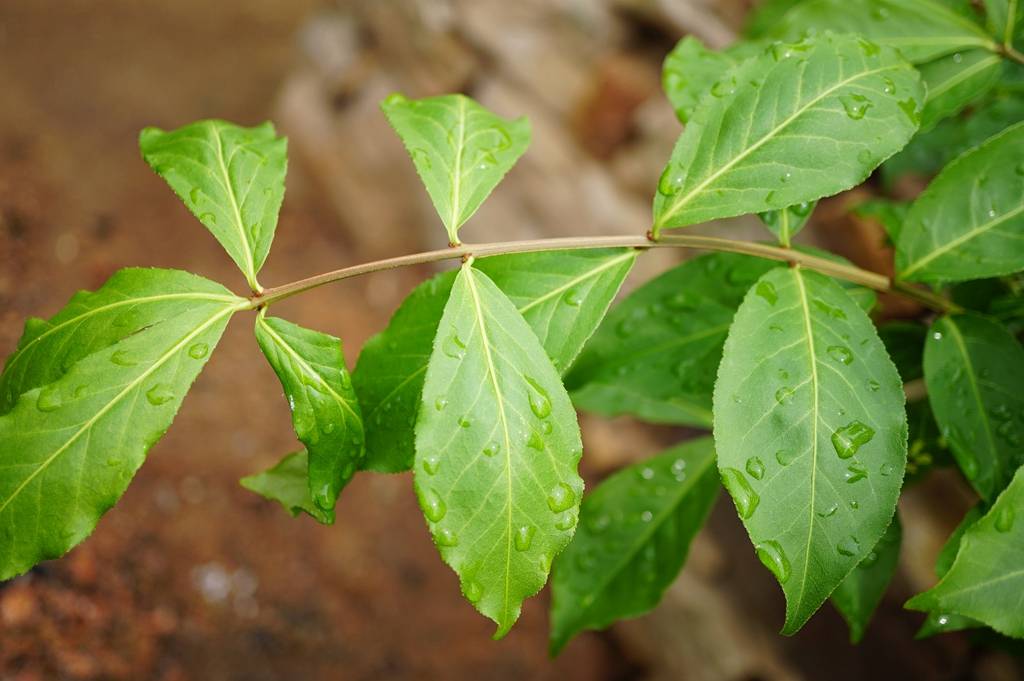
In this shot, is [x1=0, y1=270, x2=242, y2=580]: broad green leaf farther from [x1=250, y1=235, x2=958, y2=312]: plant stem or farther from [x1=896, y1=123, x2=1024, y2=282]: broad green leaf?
[x1=896, y1=123, x2=1024, y2=282]: broad green leaf

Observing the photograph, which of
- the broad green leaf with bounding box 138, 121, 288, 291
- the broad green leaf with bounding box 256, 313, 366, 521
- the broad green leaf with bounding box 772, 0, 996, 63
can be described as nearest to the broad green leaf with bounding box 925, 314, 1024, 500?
the broad green leaf with bounding box 772, 0, 996, 63

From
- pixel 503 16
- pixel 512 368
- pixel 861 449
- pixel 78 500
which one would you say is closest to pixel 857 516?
pixel 861 449

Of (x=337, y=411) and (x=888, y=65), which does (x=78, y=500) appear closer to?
(x=337, y=411)

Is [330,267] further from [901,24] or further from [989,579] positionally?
[989,579]

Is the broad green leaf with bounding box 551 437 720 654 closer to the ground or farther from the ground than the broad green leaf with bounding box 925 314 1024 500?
closer to the ground

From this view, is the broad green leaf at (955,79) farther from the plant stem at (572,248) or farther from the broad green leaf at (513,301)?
the broad green leaf at (513,301)

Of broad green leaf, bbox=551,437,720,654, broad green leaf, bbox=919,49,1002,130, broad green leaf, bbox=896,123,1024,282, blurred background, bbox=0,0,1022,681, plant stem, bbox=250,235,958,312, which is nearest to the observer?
plant stem, bbox=250,235,958,312
